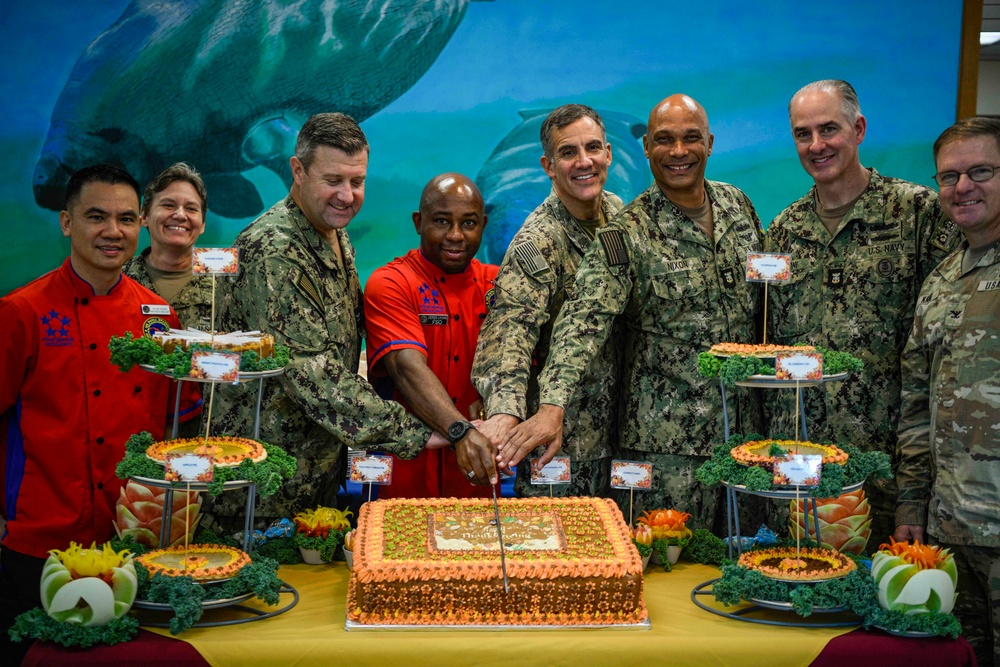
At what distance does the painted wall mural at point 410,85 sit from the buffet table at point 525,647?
3973 mm

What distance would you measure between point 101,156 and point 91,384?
11.9 feet

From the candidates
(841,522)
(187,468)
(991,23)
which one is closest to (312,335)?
(187,468)

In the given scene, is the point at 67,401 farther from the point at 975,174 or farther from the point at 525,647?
the point at 975,174

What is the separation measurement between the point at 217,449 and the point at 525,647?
41.7 inches

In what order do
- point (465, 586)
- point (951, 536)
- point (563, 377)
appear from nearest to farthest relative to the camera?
point (465, 586) → point (951, 536) → point (563, 377)

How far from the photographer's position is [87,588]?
95.0 inches

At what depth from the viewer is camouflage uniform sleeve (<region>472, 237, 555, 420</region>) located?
342 cm

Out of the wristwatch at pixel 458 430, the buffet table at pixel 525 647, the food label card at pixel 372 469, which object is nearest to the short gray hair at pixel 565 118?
the wristwatch at pixel 458 430

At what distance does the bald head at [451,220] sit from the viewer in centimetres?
368

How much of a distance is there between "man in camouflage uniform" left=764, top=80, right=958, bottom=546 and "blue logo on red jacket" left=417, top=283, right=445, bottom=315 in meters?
1.35

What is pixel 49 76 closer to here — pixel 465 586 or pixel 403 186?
pixel 403 186

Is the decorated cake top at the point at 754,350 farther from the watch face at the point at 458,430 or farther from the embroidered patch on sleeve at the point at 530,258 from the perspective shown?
the embroidered patch on sleeve at the point at 530,258

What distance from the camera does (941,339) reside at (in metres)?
3.05

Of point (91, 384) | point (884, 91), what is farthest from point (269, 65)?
point (884, 91)
